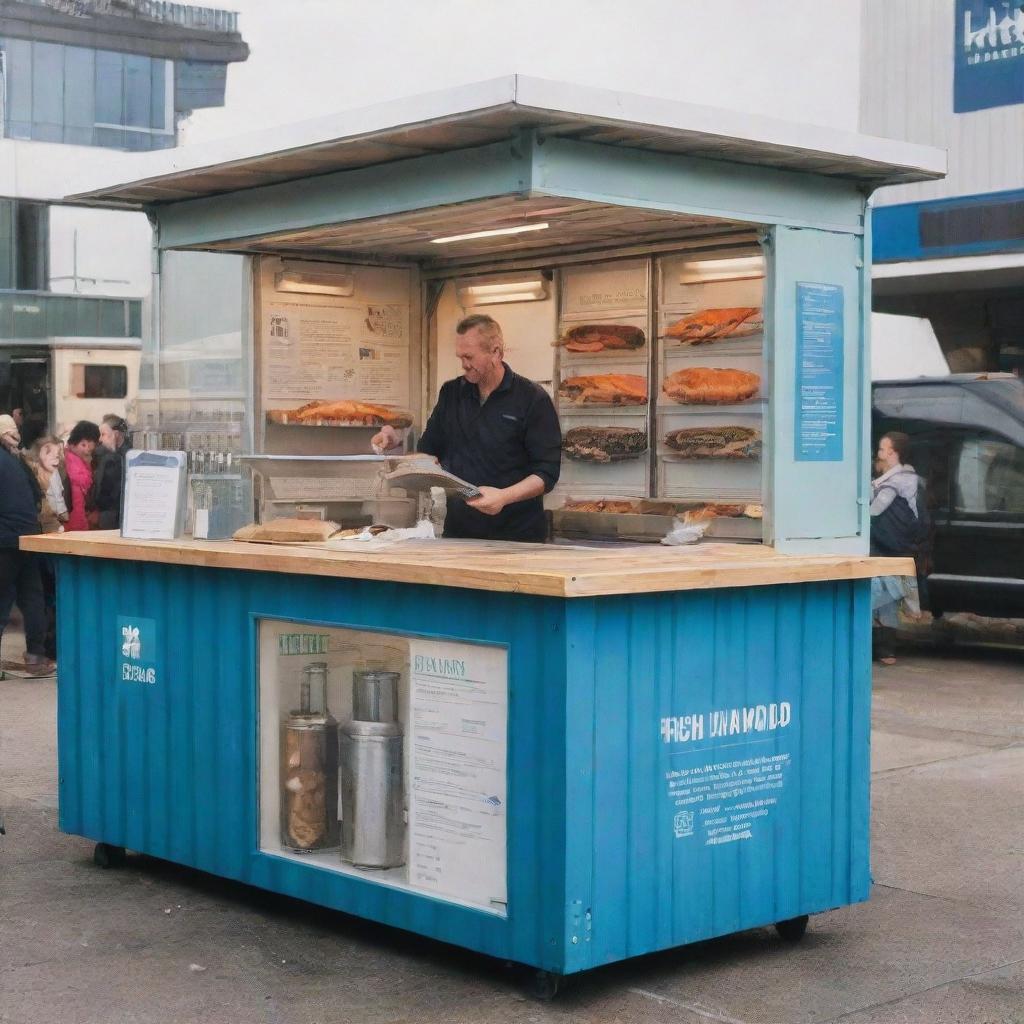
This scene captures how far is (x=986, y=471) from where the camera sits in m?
13.4

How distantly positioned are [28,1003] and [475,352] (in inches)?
136

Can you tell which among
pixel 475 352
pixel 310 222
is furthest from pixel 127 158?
pixel 475 352

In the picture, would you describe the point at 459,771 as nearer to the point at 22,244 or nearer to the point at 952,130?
the point at 22,244

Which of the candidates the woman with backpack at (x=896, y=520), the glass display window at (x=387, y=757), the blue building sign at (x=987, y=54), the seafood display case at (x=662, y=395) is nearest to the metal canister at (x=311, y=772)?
the glass display window at (x=387, y=757)

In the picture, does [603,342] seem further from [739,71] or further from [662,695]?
[739,71]

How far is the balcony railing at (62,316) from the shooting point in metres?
16.3

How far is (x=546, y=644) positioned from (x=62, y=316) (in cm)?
1236

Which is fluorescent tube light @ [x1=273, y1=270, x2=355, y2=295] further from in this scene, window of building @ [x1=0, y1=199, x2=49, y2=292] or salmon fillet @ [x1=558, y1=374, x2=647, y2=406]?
window of building @ [x1=0, y1=199, x2=49, y2=292]

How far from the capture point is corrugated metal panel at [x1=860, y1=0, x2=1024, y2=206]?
17234 mm

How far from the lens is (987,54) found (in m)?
17.5

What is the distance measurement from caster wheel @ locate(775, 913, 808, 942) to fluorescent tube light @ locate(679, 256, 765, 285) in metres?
3.10

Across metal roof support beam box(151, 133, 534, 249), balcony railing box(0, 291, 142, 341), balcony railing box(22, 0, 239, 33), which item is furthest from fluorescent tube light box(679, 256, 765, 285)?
balcony railing box(22, 0, 239, 33)

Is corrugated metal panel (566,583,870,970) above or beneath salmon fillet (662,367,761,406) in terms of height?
beneath

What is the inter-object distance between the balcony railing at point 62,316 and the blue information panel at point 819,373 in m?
10.8
